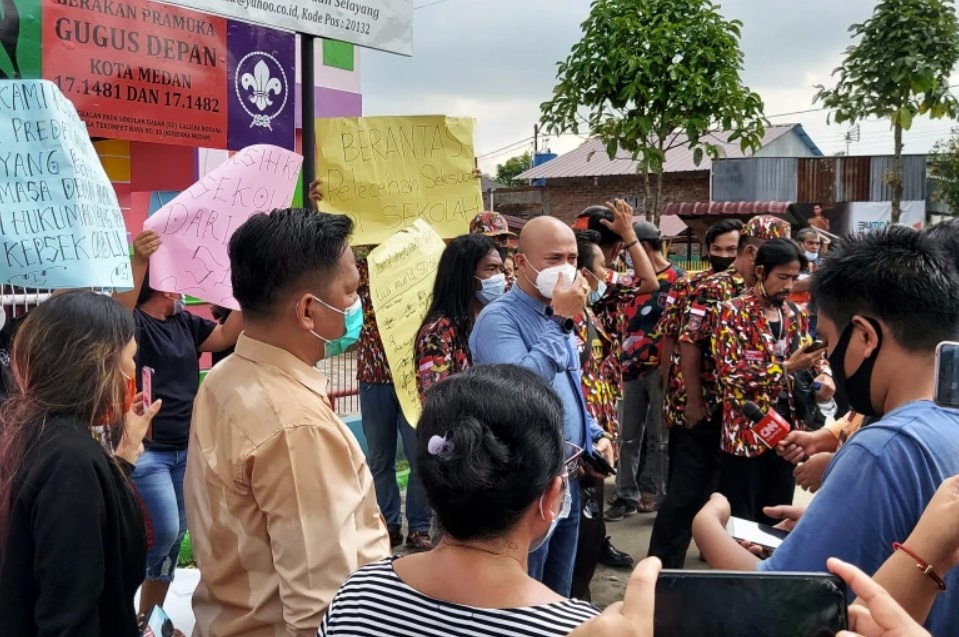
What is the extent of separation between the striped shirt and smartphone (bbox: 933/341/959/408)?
23.4 inches

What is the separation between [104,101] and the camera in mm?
3672

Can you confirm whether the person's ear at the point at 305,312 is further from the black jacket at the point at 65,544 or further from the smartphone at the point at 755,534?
the smartphone at the point at 755,534

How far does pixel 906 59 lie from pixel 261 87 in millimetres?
9835

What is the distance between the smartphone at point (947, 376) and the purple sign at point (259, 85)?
140 inches

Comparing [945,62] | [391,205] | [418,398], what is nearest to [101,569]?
[418,398]

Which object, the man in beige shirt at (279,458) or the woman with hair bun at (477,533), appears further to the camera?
the man in beige shirt at (279,458)

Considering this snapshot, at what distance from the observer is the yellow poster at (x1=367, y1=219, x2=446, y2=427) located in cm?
451

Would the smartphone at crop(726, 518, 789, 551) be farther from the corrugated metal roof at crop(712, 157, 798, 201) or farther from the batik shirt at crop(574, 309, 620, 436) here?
the corrugated metal roof at crop(712, 157, 798, 201)

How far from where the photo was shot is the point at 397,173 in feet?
15.7

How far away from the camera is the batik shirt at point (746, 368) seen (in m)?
4.10

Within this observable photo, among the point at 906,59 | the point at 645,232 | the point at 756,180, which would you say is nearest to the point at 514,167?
the point at 756,180

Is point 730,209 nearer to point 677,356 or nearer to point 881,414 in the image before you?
point 677,356

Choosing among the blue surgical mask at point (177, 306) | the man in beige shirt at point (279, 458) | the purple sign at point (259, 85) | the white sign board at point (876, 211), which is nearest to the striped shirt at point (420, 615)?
the man in beige shirt at point (279, 458)

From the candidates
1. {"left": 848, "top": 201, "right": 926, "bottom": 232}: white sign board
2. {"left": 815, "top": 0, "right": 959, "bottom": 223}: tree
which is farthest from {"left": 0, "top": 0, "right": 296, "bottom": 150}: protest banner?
{"left": 848, "top": 201, "right": 926, "bottom": 232}: white sign board
